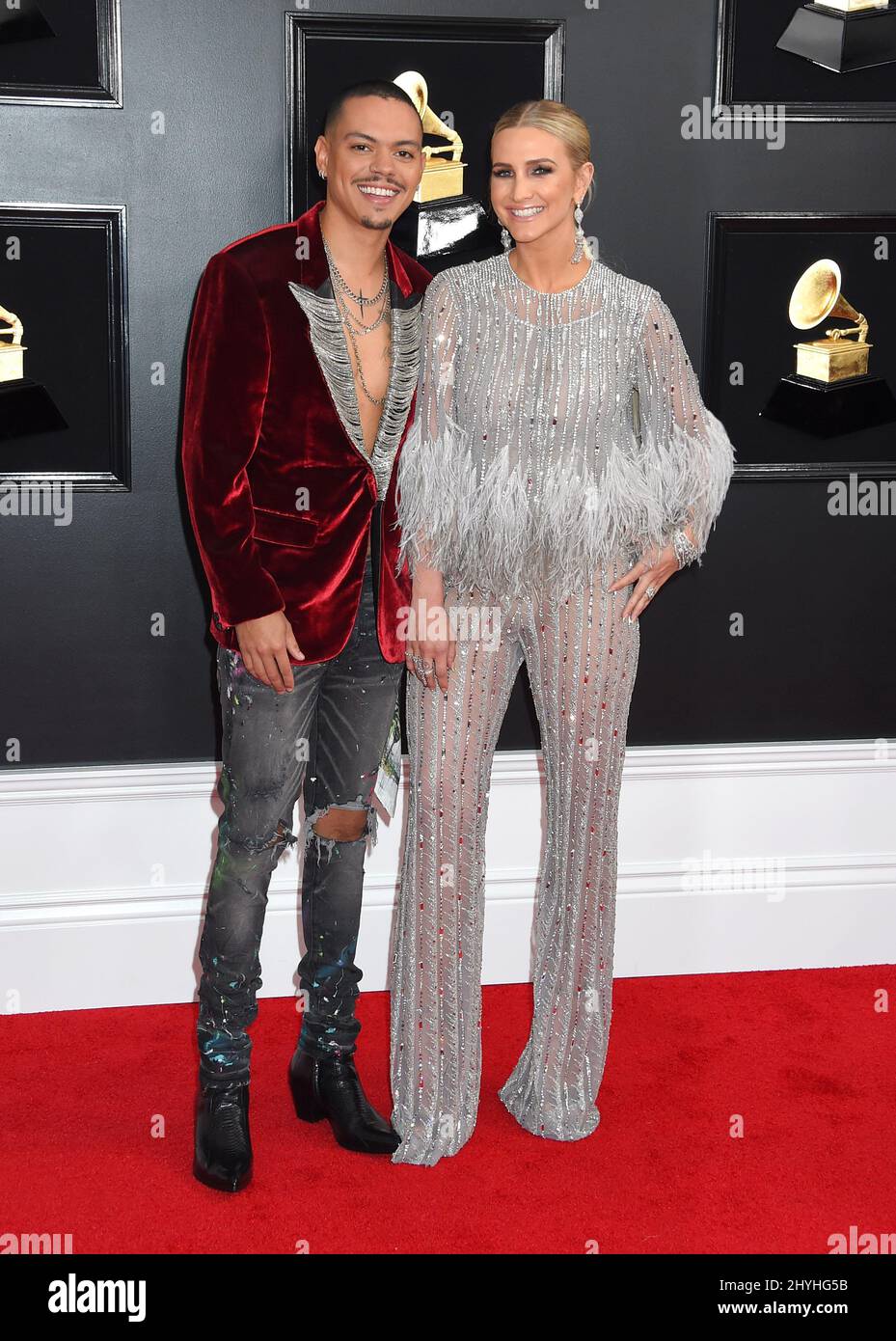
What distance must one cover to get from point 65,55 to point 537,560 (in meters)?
1.48

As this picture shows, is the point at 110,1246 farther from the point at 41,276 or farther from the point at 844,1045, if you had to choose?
the point at 41,276

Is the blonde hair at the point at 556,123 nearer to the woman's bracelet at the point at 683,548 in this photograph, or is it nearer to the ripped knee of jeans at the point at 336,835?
the woman's bracelet at the point at 683,548

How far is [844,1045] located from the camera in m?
2.95

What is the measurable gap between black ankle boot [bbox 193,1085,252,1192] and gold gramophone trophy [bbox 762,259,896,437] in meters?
1.94

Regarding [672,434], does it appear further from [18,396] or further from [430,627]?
[18,396]

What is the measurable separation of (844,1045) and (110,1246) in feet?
5.39

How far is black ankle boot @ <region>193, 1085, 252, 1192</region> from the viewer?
2359 mm

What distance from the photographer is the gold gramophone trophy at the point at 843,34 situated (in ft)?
9.72

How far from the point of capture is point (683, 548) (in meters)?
2.40

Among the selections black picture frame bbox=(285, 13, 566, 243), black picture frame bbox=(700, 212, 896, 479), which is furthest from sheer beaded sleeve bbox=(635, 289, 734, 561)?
black picture frame bbox=(285, 13, 566, 243)

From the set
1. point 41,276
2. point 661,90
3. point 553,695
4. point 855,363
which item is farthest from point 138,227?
point 855,363

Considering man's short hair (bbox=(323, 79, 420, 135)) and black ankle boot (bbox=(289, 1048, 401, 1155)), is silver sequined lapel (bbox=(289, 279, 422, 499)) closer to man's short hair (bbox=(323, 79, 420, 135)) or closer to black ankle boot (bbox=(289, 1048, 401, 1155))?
man's short hair (bbox=(323, 79, 420, 135))

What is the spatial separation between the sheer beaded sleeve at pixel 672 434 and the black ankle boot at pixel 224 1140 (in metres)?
1.27
